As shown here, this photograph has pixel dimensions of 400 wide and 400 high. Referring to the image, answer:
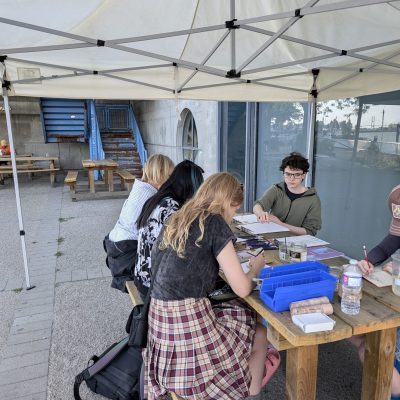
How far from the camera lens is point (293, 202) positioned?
3035 mm

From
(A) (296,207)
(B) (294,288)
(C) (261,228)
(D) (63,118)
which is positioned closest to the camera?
(B) (294,288)

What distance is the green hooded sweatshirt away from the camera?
9.87 feet

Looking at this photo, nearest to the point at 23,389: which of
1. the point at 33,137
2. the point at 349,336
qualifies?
the point at 349,336

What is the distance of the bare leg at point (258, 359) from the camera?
67.9 inches

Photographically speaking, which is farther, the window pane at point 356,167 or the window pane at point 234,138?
the window pane at point 234,138

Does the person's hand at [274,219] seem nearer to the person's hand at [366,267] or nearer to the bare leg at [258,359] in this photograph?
the person's hand at [366,267]

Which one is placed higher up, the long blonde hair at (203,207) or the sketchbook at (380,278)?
the long blonde hair at (203,207)

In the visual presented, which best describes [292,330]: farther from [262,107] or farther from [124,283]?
[262,107]

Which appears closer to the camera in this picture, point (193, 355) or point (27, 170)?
point (193, 355)

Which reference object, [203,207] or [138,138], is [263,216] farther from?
[138,138]

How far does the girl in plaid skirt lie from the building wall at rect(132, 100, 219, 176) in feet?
9.86

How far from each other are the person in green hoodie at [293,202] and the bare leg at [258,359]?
1.16 m

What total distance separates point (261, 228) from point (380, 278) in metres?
1.09


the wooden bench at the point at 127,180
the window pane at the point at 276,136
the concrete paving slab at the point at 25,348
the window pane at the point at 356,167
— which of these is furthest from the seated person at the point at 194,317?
the wooden bench at the point at 127,180
